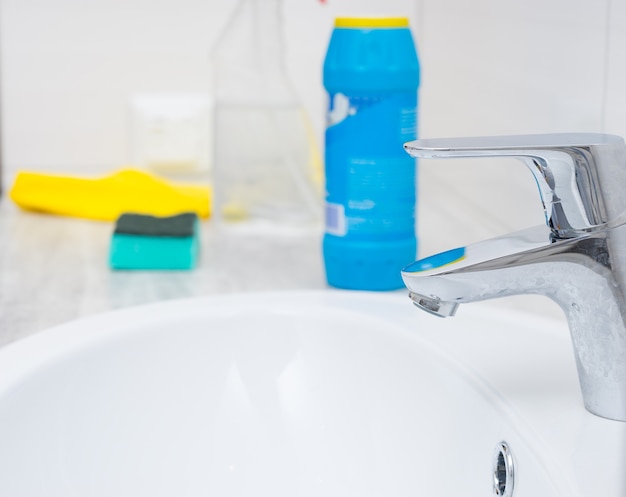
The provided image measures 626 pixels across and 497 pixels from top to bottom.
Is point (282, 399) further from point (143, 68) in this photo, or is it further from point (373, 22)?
point (143, 68)

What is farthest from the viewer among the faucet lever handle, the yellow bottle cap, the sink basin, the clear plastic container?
the clear plastic container

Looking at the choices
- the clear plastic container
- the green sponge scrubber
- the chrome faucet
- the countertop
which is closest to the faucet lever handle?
the chrome faucet

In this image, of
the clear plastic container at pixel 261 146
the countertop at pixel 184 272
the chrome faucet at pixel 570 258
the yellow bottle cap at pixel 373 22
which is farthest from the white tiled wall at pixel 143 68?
the chrome faucet at pixel 570 258

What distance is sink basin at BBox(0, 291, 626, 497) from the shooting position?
→ 0.59 meters

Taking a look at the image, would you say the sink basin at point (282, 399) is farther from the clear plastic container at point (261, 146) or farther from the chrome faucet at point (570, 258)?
the clear plastic container at point (261, 146)

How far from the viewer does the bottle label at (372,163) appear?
805mm

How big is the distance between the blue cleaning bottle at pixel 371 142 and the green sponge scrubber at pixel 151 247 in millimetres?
175

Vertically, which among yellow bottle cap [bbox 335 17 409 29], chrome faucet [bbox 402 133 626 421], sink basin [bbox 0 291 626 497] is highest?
yellow bottle cap [bbox 335 17 409 29]

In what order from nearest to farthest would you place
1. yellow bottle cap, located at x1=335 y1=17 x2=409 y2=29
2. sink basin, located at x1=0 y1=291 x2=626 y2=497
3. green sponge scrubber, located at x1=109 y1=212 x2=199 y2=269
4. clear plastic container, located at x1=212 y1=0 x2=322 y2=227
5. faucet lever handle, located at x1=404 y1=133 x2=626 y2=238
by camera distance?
faucet lever handle, located at x1=404 y1=133 x2=626 y2=238, sink basin, located at x1=0 y1=291 x2=626 y2=497, yellow bottle cap, located at x1=335 y1=17 x2=409 y2=29, green sponge scrubber, located at x1=109 y1=212 x2=199 y2=269, clear plastic container, located at x1=212 y1=0 x2=322 y2=227

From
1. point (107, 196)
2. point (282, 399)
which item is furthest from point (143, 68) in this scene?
point (282, 399)

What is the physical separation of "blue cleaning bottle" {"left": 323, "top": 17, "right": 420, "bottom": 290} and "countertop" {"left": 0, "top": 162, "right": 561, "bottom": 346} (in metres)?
0.08

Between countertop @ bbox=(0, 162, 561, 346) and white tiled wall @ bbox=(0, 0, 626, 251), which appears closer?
countertop @ bbox=(0, 162, 561, 346)

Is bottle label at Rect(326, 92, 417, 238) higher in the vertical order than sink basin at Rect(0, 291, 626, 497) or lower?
higher

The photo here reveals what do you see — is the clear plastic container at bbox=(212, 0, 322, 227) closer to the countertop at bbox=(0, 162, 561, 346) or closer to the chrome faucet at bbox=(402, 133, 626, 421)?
the countertop at bbox=(0, 162, 561, 346)
